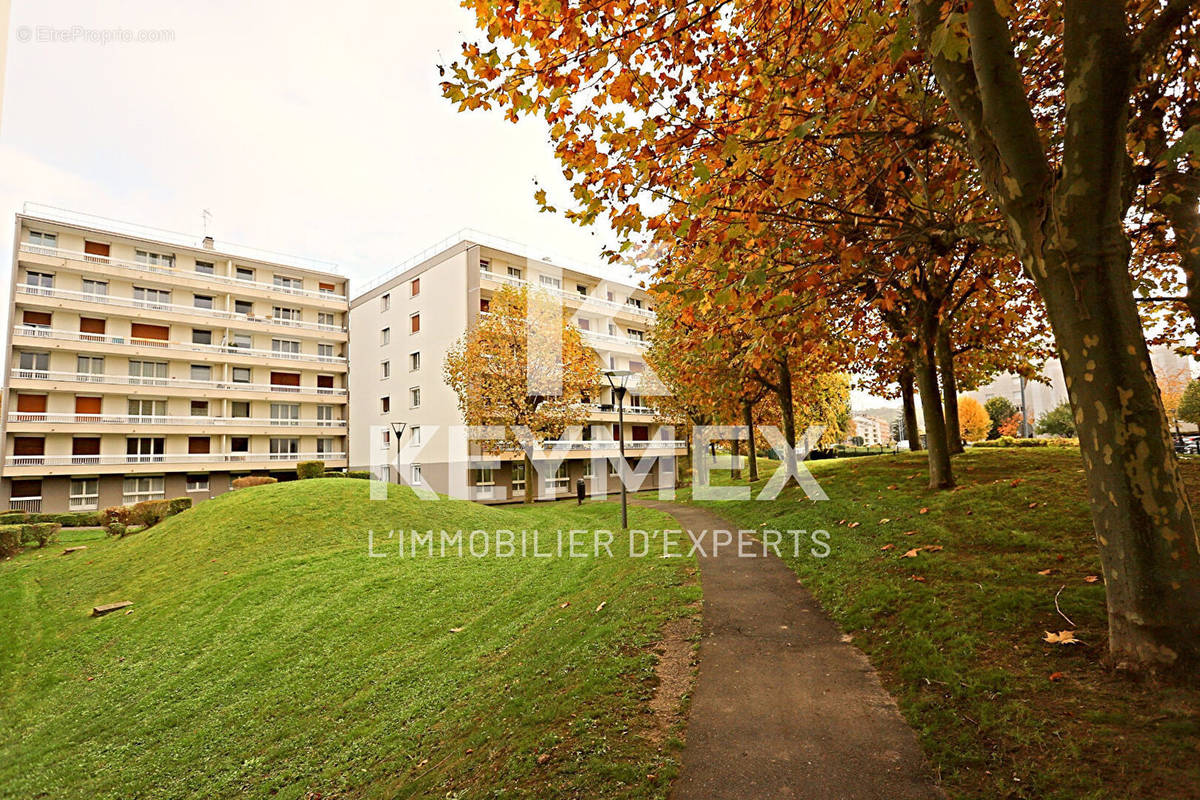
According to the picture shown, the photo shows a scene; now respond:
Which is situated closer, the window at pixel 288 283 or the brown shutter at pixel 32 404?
the brown shutter at pixel 32 404

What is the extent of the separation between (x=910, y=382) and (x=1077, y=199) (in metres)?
17.7

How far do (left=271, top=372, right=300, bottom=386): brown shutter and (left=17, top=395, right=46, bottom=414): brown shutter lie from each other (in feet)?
37.8

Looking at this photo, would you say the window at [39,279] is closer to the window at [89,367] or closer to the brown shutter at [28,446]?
the window at [89,367]

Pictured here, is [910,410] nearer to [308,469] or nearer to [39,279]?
[308,469]

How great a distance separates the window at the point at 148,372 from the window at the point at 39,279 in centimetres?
567

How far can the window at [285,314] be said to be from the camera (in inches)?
1543

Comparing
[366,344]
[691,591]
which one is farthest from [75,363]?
[691,591]

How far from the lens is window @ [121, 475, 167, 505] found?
103ft

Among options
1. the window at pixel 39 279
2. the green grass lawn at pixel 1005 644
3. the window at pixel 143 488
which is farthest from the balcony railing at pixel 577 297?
the green grass lawn at pixel 1005 644

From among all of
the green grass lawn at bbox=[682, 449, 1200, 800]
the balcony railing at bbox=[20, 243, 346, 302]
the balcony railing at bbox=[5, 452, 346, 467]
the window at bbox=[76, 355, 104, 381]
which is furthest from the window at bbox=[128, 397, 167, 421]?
the green grass lawn at bbox=[682, 449, 1200, 800]

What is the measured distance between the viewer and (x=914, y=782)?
337cm

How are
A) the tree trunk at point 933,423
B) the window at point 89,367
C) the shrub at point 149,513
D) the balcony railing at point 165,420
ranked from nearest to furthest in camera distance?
the tree trunk at point 933,423 → the shrub at point 149,513 → the balcony railing at point 165,420 → the window at point 89,367

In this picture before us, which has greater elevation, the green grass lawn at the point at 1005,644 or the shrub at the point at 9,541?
the green grass lawn at the point at 1005,644

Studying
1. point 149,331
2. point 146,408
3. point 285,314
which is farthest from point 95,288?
point 285,314
